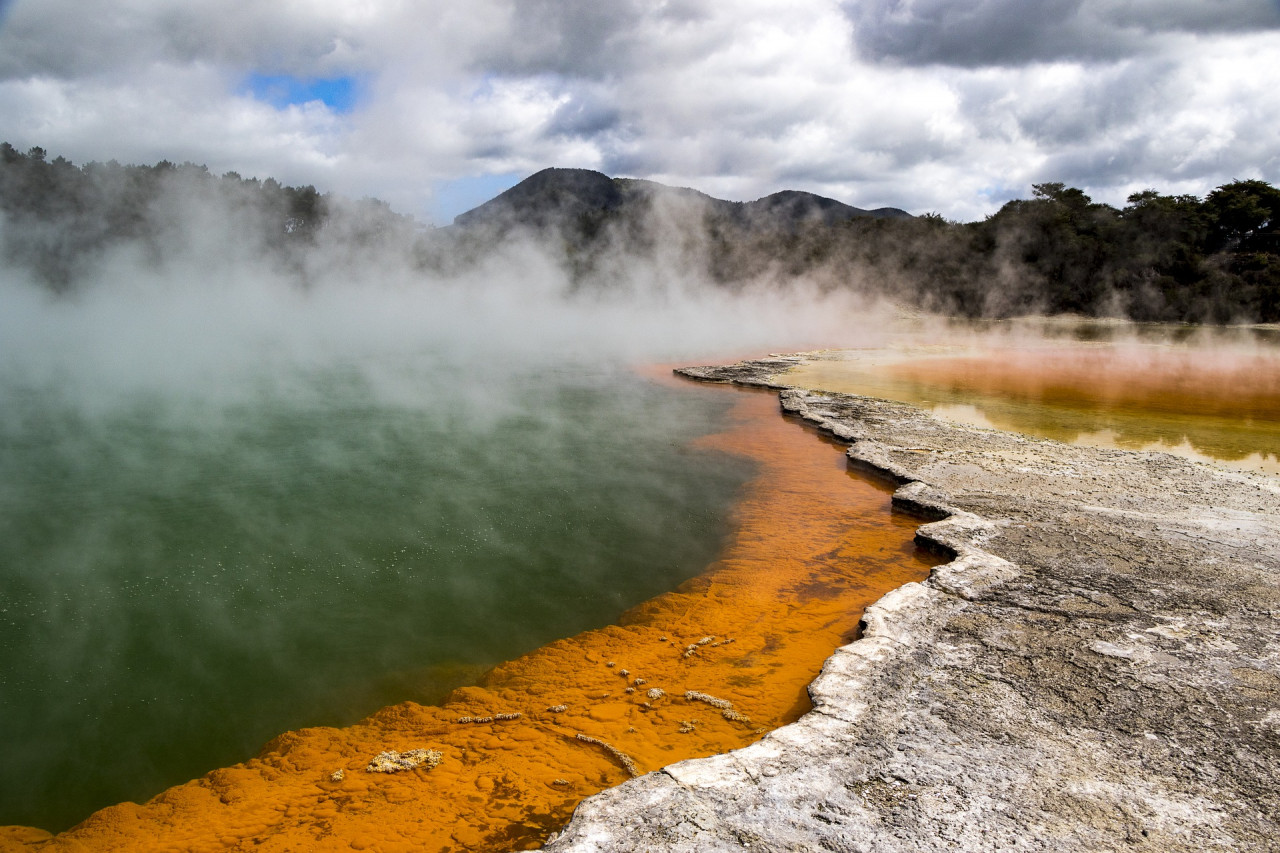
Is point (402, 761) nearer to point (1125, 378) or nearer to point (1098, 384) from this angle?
point (1098, 384)

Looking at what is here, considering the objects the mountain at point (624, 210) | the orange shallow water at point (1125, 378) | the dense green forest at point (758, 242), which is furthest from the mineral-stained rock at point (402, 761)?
the mountain at point (624, 210)

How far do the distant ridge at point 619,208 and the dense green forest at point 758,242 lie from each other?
0.79 m

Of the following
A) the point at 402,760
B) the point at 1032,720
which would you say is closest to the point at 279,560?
the point at 402,760

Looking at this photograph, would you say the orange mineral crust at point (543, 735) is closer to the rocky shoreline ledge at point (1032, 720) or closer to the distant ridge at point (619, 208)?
the rocky shoreline ledge at point (1032, 720)

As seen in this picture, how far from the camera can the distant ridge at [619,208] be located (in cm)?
3092

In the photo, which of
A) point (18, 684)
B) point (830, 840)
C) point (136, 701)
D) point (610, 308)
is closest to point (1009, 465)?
point (830, 840)

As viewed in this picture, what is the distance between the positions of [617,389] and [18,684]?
717cm

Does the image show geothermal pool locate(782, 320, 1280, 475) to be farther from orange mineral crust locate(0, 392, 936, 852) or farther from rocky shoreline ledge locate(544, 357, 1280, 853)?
orange mineral crust locate(0, 392, 936, 852)

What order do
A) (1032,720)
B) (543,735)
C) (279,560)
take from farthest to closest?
1. (279,560)
2. (543,735)
3. (1032,720)

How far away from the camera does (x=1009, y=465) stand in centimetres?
520

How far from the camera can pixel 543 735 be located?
2.50 m

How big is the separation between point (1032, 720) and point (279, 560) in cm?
342

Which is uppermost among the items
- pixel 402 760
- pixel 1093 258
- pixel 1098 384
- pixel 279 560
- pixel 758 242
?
pixel 758 242

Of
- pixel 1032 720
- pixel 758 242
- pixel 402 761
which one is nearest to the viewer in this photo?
pixel 1032 720
